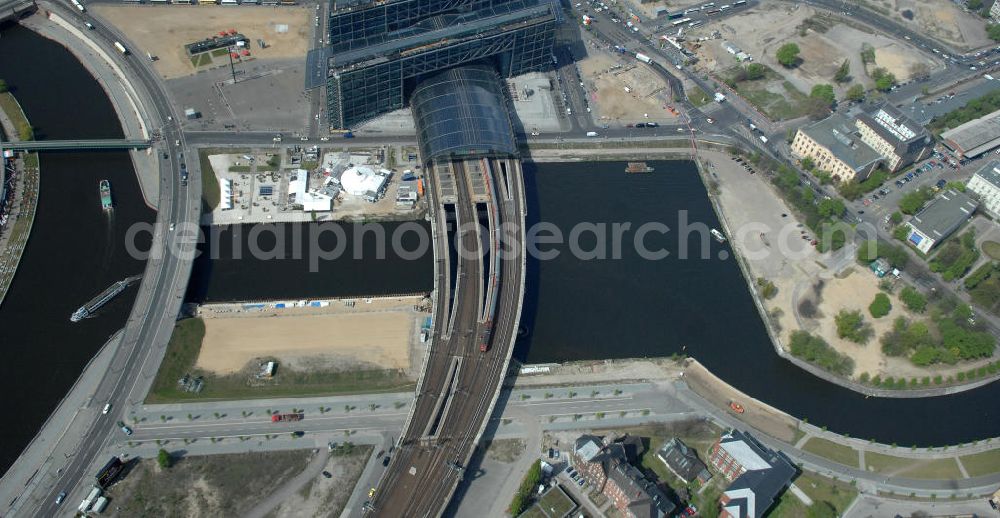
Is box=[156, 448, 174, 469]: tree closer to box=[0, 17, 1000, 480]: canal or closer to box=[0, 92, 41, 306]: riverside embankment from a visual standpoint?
box=[0, 17, 1000, 480]: canal

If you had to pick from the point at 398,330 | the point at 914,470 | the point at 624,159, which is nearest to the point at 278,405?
the point at 398,330

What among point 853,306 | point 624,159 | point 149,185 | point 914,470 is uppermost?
point 149,185

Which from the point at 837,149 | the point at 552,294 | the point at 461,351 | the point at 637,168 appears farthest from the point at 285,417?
the point at 837,149

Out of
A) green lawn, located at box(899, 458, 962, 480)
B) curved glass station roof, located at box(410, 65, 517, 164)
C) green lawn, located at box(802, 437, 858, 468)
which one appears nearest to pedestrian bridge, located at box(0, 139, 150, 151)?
curved glass station roof, located at box(410, 65, 517, 164)

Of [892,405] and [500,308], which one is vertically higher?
[500,308]

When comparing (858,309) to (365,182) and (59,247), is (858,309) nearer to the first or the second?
(365,182)

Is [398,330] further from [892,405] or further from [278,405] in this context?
[892,405]
